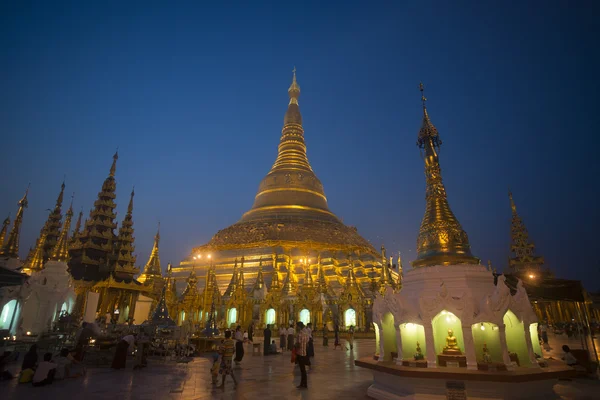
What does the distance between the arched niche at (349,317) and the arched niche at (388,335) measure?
17857 mm

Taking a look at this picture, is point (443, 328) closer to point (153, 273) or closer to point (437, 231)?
point (437, 231)

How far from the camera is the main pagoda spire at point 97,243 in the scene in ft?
90.8

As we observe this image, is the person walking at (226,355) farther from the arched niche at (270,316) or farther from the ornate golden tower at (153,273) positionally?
the ornate golden tower at (153,273)

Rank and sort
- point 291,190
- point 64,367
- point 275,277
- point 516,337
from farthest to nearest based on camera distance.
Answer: point 291,190, point 275,277, point 64,367, point 516,337

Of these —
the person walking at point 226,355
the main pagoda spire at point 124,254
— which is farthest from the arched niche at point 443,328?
the main pagoda spire at point 124,254

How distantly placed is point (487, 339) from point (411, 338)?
1483 mm

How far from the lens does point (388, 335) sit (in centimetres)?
835

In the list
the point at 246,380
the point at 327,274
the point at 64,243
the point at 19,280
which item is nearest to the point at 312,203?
the point at 327,274

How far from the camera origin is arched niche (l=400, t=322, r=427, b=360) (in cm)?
759

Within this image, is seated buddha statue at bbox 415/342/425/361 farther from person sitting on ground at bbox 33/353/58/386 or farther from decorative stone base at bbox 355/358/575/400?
person sitting on ground at bbox 33/353/58/386

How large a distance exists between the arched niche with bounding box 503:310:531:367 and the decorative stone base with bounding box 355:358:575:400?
1.96 feet

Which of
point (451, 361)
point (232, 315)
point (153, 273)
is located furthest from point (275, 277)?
point (451, 361)

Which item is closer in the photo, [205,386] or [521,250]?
[205,386]

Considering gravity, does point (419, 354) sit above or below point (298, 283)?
below
